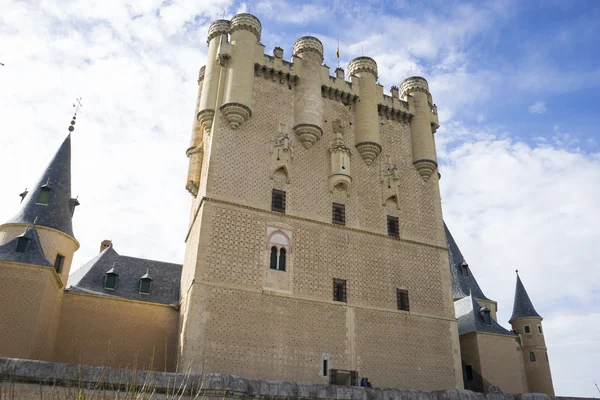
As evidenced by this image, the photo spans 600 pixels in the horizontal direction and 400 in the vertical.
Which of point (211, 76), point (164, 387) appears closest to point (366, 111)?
point (211, 76)

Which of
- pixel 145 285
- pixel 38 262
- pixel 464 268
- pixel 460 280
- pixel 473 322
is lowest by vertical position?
pixel 38 262

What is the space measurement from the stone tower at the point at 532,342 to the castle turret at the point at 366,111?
14.5 metres

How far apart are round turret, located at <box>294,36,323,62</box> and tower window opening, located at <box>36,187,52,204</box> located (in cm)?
1131

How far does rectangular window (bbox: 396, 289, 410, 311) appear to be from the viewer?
18156mm

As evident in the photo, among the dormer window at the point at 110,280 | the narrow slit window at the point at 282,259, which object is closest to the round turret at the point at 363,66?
the narrow slit window at the point at 282,259

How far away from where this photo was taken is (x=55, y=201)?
18797mm

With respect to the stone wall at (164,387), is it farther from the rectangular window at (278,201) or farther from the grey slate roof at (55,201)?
the grey slate roof at (55,201)

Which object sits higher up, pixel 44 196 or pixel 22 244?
pixel 44 196

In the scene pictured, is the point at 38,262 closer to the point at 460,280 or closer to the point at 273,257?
the point at 273,257

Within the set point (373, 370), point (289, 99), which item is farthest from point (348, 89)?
point (373, 370)

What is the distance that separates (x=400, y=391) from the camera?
1115 centimetres

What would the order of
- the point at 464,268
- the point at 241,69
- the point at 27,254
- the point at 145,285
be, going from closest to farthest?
the point at 27,254 < the point at 241,69 < the point at 145,285 < the point at 464,268

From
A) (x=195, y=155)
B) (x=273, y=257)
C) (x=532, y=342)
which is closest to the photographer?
(x=273, y=257)

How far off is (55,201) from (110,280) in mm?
3627
